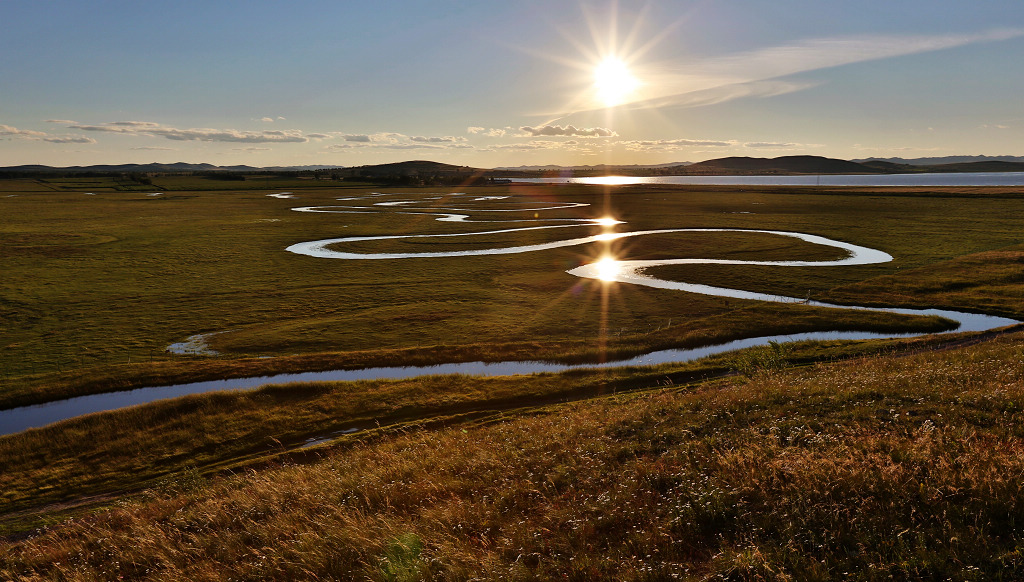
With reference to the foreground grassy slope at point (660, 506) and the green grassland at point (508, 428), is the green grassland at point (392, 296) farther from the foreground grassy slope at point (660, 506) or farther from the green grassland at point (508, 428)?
the foreground grassy slope at point (660, 506)

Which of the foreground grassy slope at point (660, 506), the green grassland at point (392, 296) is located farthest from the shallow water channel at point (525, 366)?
the foreground grassy slope at point (660, 506)

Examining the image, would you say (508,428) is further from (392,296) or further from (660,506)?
(392,296)

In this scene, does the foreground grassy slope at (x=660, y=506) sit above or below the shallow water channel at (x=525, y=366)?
above

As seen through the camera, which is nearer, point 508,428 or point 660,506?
point 660,506

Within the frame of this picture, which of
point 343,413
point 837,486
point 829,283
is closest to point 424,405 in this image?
point 343,413

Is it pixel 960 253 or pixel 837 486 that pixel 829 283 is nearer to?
pixel 960 253

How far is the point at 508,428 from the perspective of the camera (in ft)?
66.2

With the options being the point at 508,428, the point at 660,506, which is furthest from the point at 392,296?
the point at 660,506

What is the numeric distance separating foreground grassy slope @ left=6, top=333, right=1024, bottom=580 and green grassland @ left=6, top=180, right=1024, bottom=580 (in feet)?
0.21

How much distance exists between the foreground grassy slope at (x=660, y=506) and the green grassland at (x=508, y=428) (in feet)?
0.21

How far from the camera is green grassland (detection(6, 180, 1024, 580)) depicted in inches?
305

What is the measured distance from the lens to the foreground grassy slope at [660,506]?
6.96m

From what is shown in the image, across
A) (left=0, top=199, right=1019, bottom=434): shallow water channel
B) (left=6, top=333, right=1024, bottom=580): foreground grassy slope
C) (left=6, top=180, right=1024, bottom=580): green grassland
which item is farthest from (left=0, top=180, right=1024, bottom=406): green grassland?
(left=6, top=333, right=1024, bottom=580): foreground grassy slope

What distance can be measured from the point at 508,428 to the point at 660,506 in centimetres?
1166
